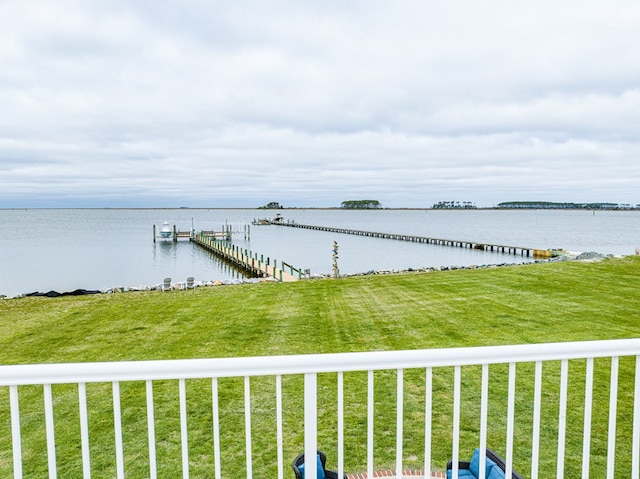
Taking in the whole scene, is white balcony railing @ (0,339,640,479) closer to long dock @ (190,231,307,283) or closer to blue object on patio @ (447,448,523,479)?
blue object on patio @ (447,448,523,479)

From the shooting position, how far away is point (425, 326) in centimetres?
750

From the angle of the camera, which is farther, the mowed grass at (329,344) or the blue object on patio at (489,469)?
the mowed grass at (329,344)

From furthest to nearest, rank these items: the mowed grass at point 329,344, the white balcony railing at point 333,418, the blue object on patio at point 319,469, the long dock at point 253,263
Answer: the long dock at point 253,263
the mowed grass at point 329,344
the blue object on patio at point 319,469
the white balcony railing at point 333,418

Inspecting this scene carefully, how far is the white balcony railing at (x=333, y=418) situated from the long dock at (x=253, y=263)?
49.0 ft

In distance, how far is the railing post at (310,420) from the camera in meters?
1.67

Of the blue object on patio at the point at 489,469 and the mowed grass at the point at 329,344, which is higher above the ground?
the blue object on patio at the point at 489,469

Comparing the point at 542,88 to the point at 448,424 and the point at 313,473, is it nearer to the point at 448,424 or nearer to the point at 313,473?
the point at 448,424

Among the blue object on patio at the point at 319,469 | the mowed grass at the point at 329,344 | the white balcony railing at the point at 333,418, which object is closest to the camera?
the white balcony railing at the point at 333,418

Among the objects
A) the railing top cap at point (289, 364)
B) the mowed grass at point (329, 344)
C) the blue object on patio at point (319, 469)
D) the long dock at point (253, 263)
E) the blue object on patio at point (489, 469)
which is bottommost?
the long dock at point (253, 263)

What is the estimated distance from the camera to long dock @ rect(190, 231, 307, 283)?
2268 cm

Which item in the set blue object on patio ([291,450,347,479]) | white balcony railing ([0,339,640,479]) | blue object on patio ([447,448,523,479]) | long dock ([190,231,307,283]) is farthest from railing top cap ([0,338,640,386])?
long dock ([190,231,307,283])

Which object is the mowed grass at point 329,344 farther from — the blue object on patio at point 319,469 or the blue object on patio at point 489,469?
the blue object on patio at point 489,469

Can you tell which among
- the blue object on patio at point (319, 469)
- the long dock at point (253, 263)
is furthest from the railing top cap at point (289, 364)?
the long dock at point (253, 263)

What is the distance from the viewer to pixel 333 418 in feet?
14.2
